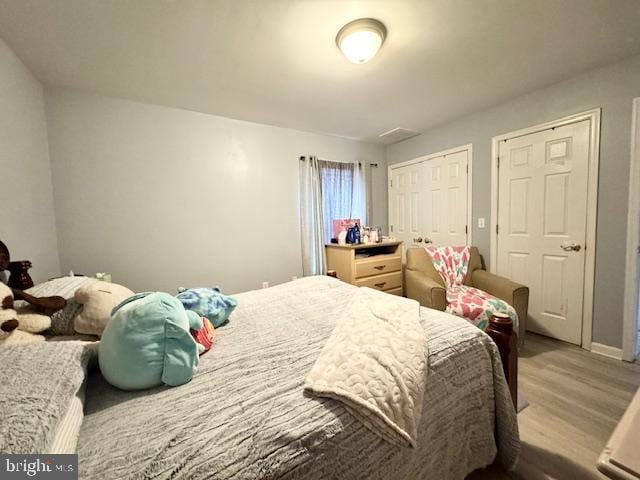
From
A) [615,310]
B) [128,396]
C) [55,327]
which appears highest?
[55,327]

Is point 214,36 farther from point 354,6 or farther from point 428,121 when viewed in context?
point 428,121

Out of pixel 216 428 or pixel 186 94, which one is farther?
pixel 186 94

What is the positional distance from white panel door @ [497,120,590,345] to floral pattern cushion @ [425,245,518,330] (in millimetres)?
429

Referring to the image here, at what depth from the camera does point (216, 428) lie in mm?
649

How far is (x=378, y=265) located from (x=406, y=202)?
123 centimetres

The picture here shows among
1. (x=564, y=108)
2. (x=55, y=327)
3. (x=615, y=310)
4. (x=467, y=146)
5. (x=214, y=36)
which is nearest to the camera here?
(x=55, y=327)

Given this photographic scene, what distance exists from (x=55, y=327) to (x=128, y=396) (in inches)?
24.5

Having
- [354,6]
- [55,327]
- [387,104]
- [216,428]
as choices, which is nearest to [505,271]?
[387,104]

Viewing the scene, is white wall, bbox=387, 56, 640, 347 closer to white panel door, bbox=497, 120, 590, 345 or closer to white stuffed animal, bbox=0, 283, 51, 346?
white panel door, bbox=497, 120, 590, 345

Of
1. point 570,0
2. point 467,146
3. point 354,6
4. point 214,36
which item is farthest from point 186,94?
point 467,146

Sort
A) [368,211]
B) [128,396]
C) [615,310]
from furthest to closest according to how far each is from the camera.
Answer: [368,211] → [615,310] → [128,396]

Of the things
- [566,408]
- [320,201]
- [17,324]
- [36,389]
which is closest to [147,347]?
[36,389]

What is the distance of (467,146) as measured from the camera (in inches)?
112

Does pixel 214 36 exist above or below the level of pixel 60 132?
above
